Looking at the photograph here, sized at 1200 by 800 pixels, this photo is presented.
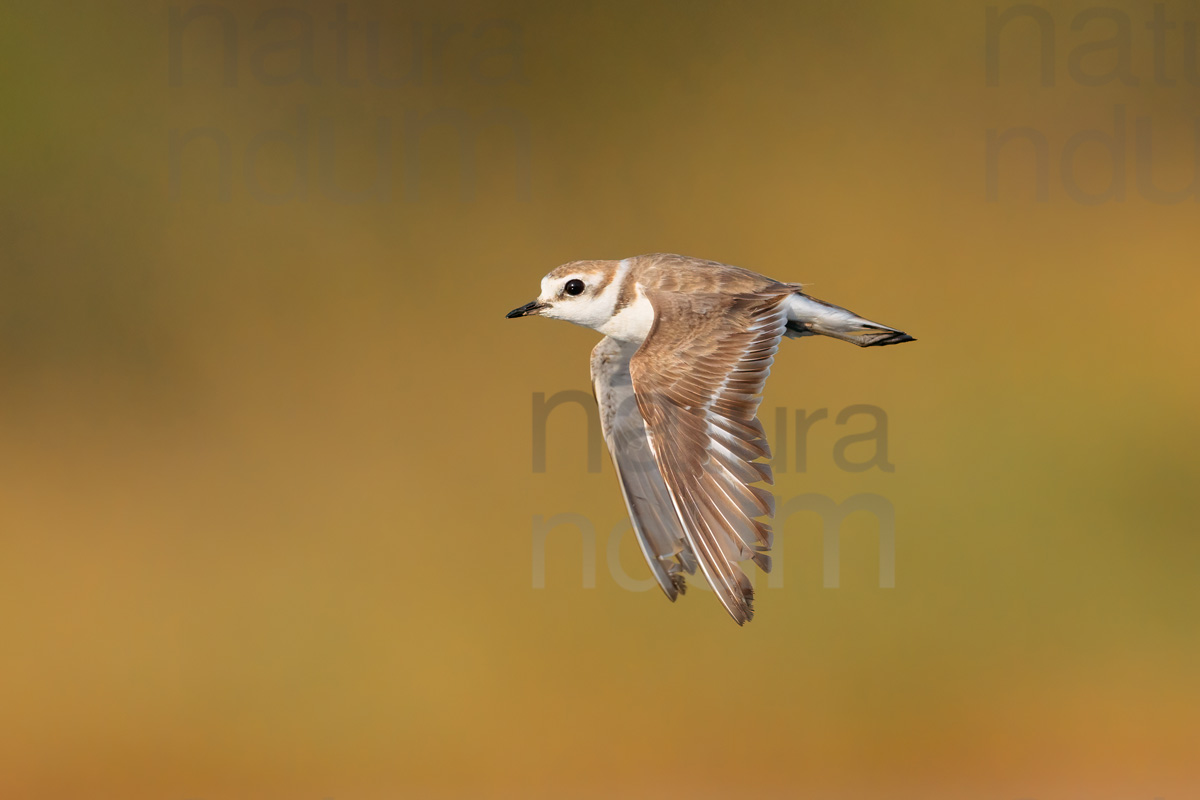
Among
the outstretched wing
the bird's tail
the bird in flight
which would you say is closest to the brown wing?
the bird in flight

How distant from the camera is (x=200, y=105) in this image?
5.59 meters

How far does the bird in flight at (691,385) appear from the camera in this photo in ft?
6.83

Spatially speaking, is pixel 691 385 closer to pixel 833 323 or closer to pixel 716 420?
pixel 716 420

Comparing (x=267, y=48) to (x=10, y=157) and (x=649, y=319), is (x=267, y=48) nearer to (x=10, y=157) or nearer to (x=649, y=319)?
(x=10, y=157)

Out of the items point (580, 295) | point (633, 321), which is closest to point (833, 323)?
point (633, 321)

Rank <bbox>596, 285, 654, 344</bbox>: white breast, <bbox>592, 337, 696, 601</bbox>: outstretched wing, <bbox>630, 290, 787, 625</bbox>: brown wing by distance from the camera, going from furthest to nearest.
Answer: <bbox>592, 337, 696, 601</bbox>: outstretched wing
<bbox>596, 285, 654, 344</bbox>: white breast
<bbox>630, 290, 787, 625</bbox>: brown wing

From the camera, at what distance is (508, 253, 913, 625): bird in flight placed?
208 cm

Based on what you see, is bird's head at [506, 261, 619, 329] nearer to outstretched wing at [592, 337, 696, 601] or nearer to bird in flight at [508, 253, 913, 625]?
bird in flight at [508, 253, 913, 625]

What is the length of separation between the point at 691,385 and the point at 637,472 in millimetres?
654

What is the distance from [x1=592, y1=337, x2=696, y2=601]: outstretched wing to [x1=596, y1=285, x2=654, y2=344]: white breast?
0.79ft

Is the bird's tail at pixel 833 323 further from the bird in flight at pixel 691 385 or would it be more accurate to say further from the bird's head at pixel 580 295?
the bird's head at pixel 580 295

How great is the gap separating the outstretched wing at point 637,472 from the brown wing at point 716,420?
432mm

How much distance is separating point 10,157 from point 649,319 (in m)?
4.81

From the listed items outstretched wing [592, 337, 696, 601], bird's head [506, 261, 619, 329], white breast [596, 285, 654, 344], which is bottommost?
outstretched wing [592, 337, 696, 601]
